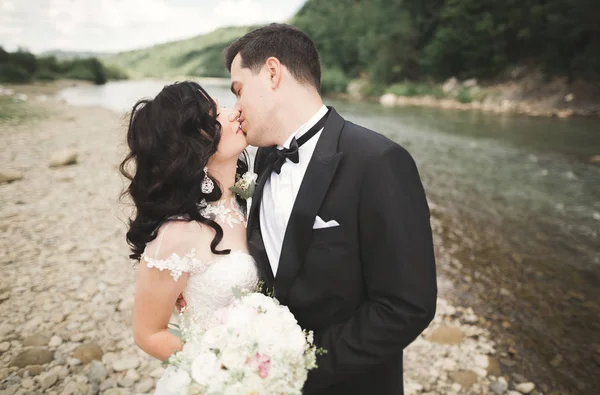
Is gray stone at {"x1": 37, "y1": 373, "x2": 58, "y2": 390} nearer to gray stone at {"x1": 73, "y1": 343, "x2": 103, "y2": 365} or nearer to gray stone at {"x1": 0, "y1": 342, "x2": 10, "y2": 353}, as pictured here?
gray stone at {"x1": 73, "y1": 343, "x2": 103, "y2": 365}

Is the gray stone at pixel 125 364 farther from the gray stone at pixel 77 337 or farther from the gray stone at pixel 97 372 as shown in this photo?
the gray stone at pixel 77 337

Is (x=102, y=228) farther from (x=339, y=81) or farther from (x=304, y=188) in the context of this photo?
(x=339, y=81)

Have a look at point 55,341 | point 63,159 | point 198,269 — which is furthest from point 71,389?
point 63,159

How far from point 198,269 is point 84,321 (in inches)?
124

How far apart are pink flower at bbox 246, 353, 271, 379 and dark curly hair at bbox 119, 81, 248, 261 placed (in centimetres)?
81

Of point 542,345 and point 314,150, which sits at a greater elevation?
point 314,150

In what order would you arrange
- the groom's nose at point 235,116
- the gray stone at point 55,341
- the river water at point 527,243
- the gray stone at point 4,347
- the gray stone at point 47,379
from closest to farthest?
the groom's nose at point 235,116 < the gray stone at point 47,379 < the gray stone at point 4,347 < the gray stone at point 55,341 < the river water at point 527,243

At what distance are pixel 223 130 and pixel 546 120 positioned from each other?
990 inches

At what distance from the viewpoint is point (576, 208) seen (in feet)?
29.4

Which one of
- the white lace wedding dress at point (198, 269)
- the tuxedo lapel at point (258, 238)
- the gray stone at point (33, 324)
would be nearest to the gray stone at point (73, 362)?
the gray stone at point (33, 324)

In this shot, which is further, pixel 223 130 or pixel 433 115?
pixel 433 115

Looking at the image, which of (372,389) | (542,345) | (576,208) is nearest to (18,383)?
(372,389)

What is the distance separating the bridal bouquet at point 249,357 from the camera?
1498mm

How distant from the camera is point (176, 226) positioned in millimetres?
2215
